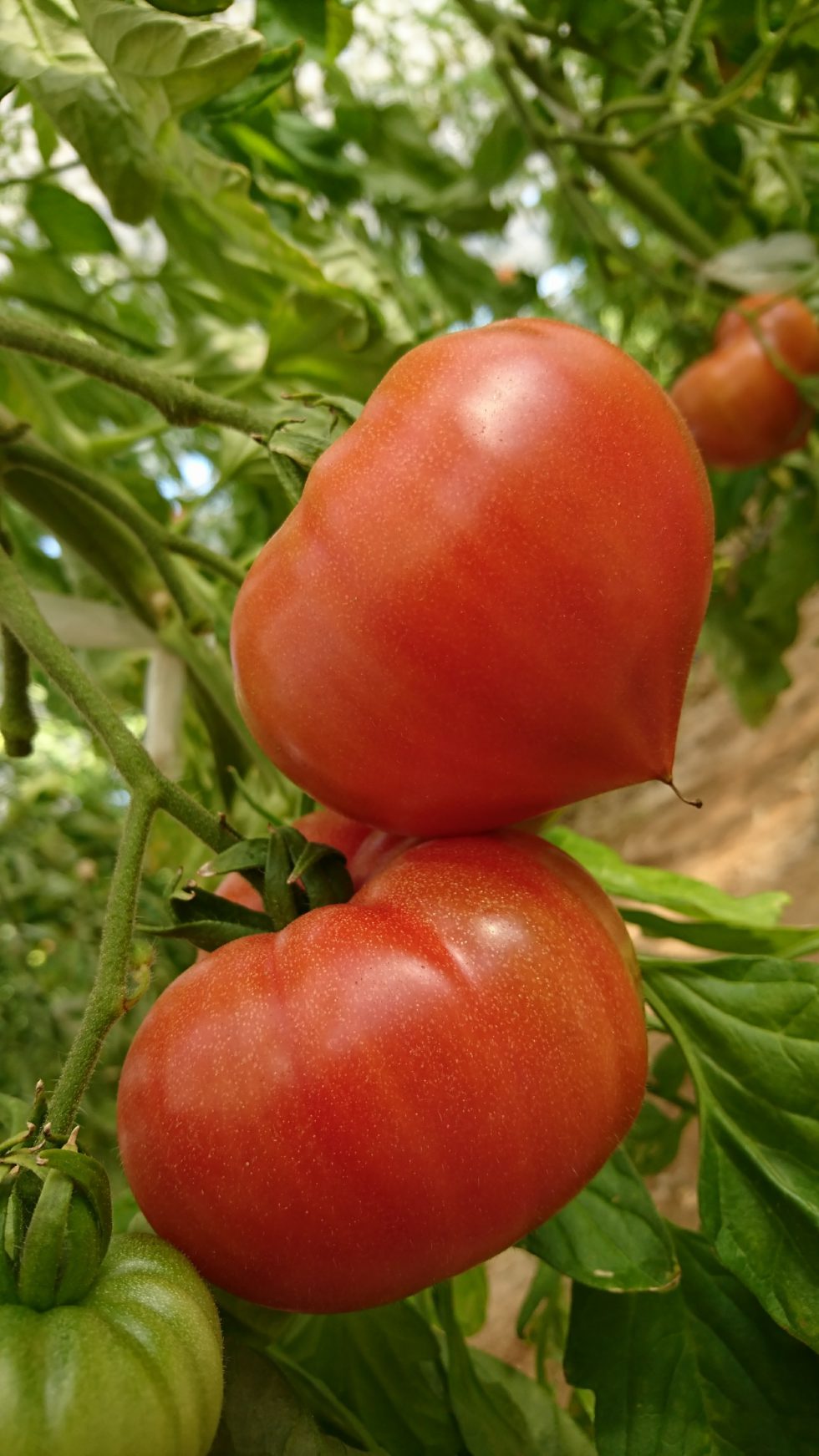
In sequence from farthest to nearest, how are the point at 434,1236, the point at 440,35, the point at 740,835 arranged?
the point at 440,35 → the point at 740,835 → the point at 434,1236

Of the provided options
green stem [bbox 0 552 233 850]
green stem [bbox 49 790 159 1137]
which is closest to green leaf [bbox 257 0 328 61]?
green stem [bbox 0 552 233 850]

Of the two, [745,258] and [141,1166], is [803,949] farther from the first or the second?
[745,258]

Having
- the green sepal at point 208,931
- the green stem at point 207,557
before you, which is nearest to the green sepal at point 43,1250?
the green sepal at point 208,931

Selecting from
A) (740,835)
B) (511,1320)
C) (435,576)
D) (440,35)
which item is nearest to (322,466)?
(435,576)

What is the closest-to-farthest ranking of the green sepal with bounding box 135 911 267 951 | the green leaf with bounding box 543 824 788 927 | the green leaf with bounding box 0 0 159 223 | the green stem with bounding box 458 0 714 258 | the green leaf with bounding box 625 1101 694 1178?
the green sepal with bounding box 135 911 267 951, the green leaf with bounding box 0 0 159 223, the green leaf with bounding box 543 824 788 927, the green leaf with bounding box 625 1101 694 1178, the green stem with bounding box 458 0 714 258

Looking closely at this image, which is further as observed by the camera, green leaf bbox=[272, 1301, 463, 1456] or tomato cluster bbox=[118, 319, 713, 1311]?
green leaf bbox=[272, 1301, 463, 1456]

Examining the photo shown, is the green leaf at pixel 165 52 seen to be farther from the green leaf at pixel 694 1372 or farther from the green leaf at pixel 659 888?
the green leaf at pixel 694 1372

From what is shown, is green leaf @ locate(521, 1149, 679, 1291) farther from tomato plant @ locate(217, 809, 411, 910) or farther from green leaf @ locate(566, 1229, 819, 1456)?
tomato plant @ locate(217, 809, 411, 910)
